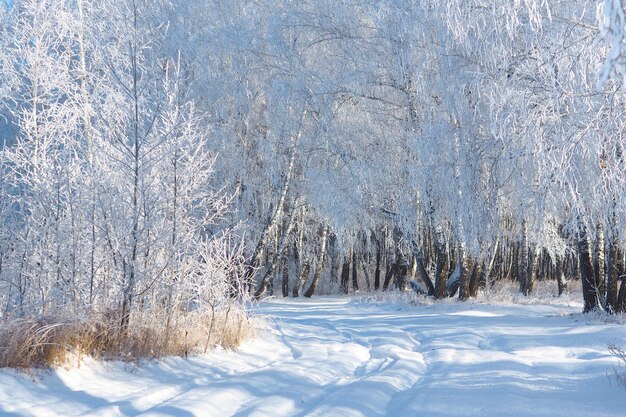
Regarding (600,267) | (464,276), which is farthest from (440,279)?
(600,267)

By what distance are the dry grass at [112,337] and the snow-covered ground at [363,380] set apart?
0.73ft

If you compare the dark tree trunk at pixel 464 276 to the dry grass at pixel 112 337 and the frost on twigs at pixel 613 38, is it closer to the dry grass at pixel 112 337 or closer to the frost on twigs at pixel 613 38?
the dry grass at pixel 112 337

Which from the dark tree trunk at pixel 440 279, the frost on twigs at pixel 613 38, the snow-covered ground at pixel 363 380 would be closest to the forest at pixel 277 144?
the frost on twigs at pixel 613 38

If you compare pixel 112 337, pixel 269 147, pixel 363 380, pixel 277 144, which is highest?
pixel 277 144

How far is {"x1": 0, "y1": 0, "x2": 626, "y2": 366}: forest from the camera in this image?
7222 millimetres

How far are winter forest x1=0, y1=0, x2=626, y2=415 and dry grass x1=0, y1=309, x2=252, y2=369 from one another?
0.09 ft

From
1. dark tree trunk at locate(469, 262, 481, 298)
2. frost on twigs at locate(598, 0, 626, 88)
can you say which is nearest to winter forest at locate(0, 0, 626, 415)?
frost on twigs at locate(598, 0, 626, 88)

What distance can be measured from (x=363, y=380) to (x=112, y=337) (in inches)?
116

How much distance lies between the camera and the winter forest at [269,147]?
23.1 ft

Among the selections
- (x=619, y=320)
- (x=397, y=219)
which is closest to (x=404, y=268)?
(x=397, y=219)

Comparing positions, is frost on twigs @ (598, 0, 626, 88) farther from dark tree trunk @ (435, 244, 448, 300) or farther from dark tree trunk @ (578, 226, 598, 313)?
dark tree trunk @ (435, 244, 448, 300)

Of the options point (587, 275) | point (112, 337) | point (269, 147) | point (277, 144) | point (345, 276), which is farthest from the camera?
point (345, 276)

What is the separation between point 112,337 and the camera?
7.05 m

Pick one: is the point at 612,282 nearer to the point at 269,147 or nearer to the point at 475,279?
the point at 475,279
